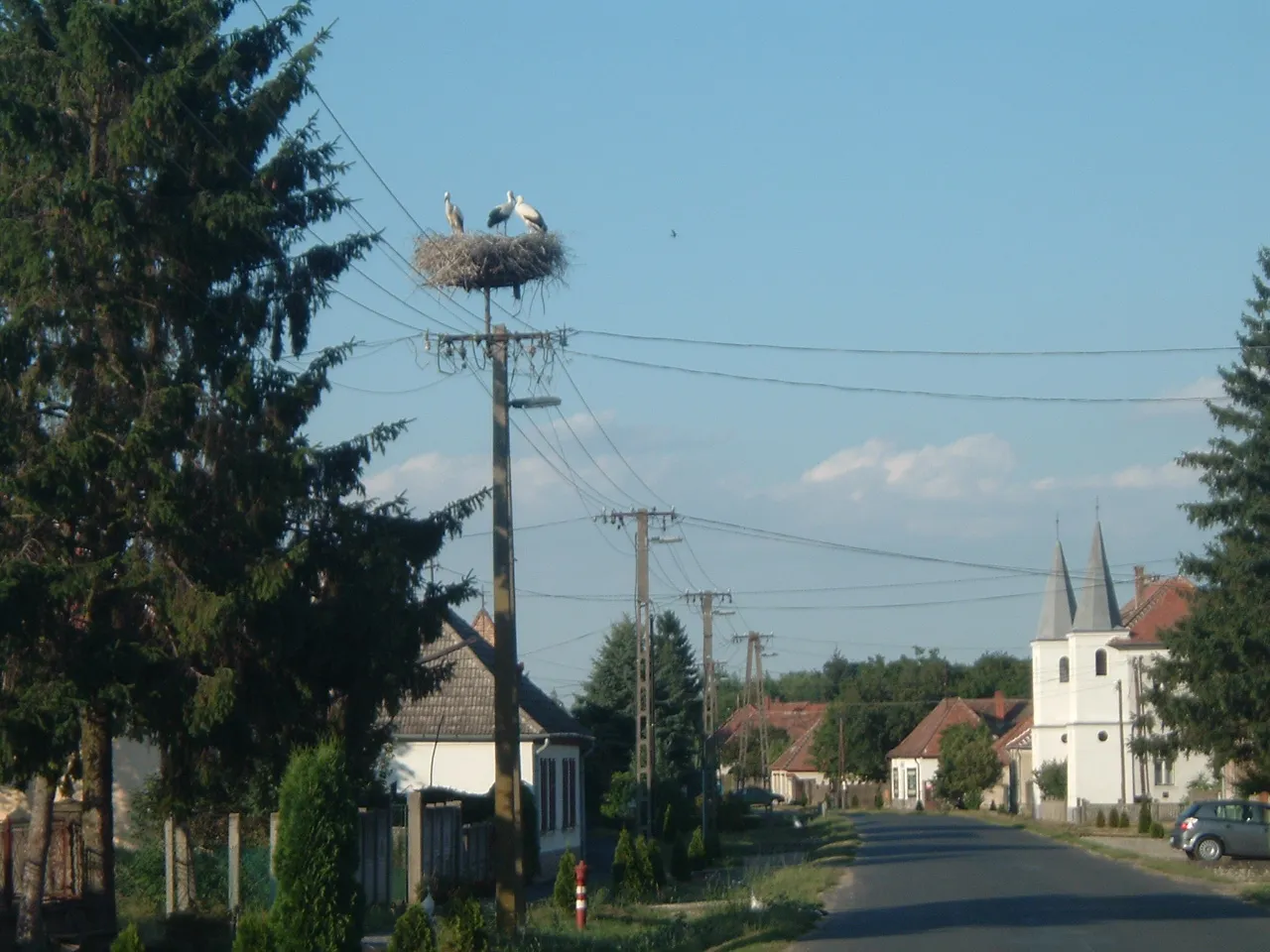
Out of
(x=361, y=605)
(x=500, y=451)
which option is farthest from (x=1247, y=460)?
(x=361, y=605)

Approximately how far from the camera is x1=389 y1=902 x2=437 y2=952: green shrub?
1385cm

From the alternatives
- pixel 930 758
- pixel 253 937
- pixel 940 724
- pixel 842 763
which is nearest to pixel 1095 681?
pixel 930 758

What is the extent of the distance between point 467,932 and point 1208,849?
80.3 ft

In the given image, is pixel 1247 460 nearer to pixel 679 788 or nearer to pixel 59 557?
pixel 679 788

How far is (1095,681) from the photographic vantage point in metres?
73.8

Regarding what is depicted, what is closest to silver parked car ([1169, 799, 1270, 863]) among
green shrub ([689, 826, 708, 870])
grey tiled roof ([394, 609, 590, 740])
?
green shrub ([689, 826, 708, 870])

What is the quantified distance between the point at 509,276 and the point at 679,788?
104 feet

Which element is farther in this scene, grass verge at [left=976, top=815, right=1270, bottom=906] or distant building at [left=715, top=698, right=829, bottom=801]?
distant building at [left=715, top=698, right=829, bottom=801]

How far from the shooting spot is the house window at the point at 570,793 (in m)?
35.1

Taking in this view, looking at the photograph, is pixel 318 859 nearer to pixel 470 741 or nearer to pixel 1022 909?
pixel 1022 909

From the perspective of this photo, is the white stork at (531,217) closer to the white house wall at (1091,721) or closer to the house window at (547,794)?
the house window at (547,794)

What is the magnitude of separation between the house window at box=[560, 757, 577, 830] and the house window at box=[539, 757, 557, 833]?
2.80ft

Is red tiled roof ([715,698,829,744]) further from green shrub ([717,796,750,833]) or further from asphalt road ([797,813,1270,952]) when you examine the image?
asphalt road ([797,813,1270,952])

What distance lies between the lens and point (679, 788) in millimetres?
49219
